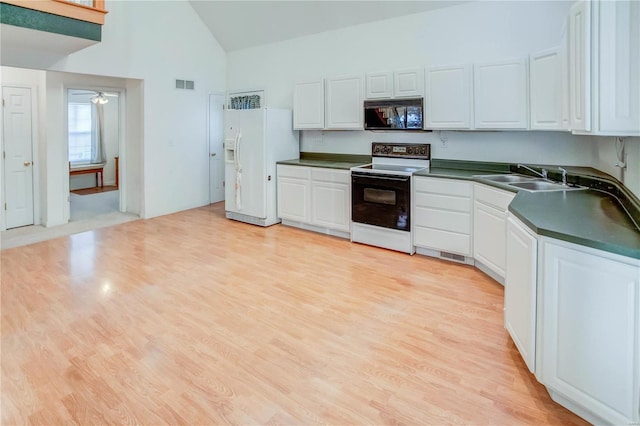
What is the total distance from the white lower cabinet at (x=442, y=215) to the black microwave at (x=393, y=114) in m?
0.70

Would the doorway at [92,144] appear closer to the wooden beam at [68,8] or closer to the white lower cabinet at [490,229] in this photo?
the wooden beam at [68,8]

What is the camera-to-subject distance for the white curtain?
9609mm

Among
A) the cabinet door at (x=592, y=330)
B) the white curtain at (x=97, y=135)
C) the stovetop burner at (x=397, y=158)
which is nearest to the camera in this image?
the cabinet door at (x=592, y=330)

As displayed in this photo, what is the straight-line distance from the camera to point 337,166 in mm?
4941

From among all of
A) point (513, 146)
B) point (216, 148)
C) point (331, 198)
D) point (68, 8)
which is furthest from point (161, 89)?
point (513, 146)

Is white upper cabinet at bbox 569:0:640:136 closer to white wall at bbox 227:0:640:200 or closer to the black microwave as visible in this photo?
white wall at bbox 227:0:640:200

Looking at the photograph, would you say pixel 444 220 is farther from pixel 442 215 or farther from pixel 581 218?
pixel 581 218

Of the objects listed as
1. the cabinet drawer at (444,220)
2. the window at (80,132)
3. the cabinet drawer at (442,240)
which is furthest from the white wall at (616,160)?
the window at (80,132)

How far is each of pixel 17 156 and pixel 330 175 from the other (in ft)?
14.7

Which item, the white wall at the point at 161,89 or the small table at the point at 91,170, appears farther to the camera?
the small table at the point at 91,170

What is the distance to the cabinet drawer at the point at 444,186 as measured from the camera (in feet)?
12.6

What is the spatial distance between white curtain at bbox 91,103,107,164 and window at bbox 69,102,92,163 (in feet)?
0.29

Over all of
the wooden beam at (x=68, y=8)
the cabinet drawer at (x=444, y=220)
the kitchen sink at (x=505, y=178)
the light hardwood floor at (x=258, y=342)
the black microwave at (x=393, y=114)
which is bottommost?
the light hardwood floor at (x=258, y=342)

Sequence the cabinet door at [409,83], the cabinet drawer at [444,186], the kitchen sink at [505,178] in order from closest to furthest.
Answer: the kitchen sink at [505,178], the cabinet drawer at [444,186], the cabinet door at [409,83]
